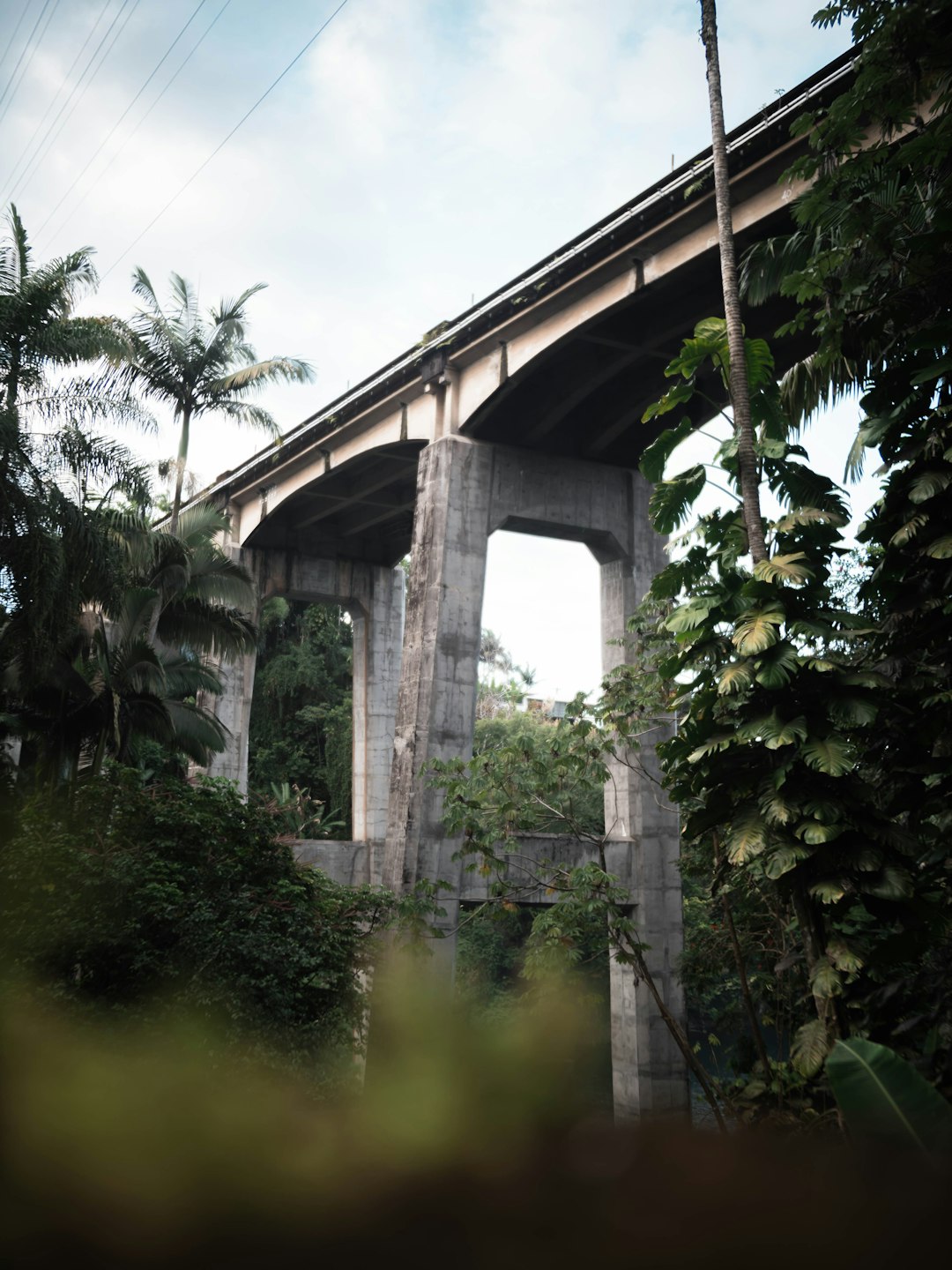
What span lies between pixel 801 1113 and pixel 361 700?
19.1 metres

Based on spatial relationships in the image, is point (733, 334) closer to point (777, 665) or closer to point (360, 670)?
point (777, 665)

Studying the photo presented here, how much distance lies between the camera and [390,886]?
1584cm

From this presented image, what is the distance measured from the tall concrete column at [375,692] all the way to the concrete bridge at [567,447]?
7.68 ft

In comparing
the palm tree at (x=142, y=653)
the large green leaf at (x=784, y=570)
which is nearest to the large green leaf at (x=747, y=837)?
the large green leaf at (x=784, y=570)

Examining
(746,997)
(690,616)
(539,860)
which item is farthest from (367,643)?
(690,616)

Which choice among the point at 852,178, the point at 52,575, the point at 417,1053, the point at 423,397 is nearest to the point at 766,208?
the point at 852,178

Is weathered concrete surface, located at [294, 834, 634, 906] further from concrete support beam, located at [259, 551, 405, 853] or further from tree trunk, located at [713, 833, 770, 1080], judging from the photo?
concrete support beam, located at [259, 551, 405, 853]

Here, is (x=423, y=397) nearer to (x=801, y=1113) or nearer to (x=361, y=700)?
(x=361, y=700)

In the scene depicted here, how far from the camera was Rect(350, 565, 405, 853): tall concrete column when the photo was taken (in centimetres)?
2458

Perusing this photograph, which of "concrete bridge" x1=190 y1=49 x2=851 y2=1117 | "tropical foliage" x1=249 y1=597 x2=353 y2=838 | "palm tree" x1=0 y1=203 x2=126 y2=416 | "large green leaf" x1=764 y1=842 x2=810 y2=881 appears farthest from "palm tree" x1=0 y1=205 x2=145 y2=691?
"tropical foliage" x1=249 y1=597 x2=353 y2=838

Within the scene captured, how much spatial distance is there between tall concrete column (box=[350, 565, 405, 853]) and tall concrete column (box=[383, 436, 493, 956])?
7.34 meters

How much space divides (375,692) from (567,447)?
917 cm

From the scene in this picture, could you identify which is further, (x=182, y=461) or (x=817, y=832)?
(x=182, y=461)

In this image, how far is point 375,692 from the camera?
25.5m
